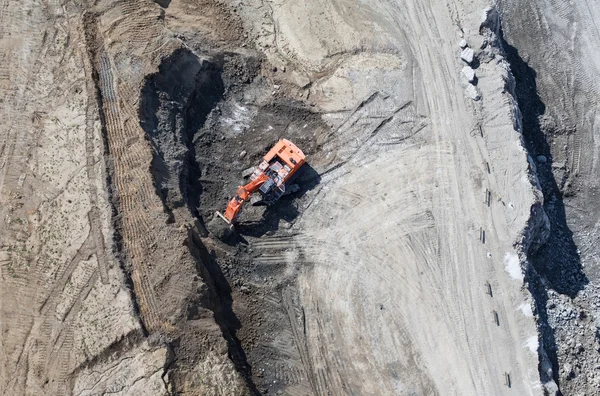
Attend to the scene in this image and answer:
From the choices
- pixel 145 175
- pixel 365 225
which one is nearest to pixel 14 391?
pixel 145 175

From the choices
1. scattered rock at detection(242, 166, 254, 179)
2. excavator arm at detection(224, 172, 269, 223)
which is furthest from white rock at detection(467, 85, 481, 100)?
scattered rock at detection(242, 166, 254, 179)

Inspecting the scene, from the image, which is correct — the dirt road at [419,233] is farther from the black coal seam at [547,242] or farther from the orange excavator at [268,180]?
the orange excavator at [268,180]

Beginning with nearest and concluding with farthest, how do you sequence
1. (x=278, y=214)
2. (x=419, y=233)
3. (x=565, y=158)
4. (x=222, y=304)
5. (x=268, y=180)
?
(x=222, y=304)
(x=268, y=180)
(x=419, y=233)
(x=278, y=214)
(x=565, y=158)

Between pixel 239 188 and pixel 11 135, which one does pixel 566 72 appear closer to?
pixel 239 188

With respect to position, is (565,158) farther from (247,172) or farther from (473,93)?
(247,172)

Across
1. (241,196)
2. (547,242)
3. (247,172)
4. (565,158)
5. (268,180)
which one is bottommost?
(547,242)

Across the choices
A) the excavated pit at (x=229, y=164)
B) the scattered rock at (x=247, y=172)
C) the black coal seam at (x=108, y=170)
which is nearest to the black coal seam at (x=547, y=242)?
the excavated pit at (x=229, y=164)

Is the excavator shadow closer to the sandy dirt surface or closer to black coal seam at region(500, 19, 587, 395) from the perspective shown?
black coal seam at region(500, 19, 587, 395)

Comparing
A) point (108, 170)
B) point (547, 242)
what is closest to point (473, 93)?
point (547, 242)
